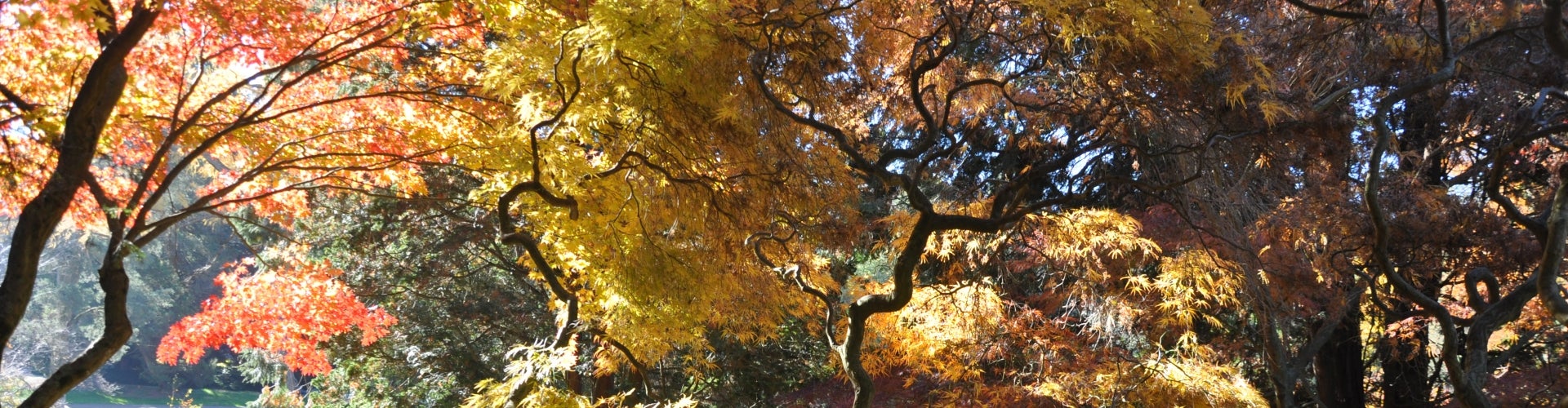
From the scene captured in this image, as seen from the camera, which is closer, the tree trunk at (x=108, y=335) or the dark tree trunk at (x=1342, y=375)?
the tree trunk at (x=108, y=335)

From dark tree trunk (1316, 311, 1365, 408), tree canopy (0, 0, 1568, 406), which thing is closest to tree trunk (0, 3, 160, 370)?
tree canopy (0, 0, 1568, 406)

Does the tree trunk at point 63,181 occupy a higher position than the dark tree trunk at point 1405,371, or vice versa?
the dark tree trunk at point 1405,371

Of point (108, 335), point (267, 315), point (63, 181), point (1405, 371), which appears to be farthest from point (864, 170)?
point (1405, 371)

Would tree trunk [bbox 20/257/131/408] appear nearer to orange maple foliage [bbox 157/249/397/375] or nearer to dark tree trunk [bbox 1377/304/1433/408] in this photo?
orange maple foliage [bbox 157/249/397/375]

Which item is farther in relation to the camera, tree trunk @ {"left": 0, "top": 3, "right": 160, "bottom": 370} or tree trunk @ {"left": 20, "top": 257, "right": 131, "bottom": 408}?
tree trunk @ {"left": 20, "top": 257, "right": 131, "bottom": 408}

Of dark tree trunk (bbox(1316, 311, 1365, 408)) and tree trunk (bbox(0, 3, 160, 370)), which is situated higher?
dark tree trunk (bbox(1316, 311, 1365, 408))

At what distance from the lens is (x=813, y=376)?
7129 millimetres

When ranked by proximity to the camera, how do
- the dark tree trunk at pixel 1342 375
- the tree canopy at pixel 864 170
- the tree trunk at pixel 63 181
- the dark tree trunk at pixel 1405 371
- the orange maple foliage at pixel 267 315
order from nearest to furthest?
the tree trunk at pixel 63 181
the tree canopy at pixel 864 170
the orange maple foliage at pixel 267 315
the dark tree trunk at pixel 1405 371
the dark tree trunk at pixel 1342 375

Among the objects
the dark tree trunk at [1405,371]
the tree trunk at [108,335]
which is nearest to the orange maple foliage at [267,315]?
the tree trunk at [108,335]

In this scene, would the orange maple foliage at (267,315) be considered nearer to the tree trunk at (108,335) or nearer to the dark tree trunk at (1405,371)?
the tree trunk at (108,335)

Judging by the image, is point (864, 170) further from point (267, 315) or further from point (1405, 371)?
point (1405, 371)

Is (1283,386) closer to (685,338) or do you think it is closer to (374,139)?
(685,338)

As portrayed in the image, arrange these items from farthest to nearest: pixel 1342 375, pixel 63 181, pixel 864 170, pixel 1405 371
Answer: pixel 1405 371
pixel 1342 375
pixel 864 170
pixel 63 181

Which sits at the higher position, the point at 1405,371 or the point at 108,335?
the point at 1405,371
